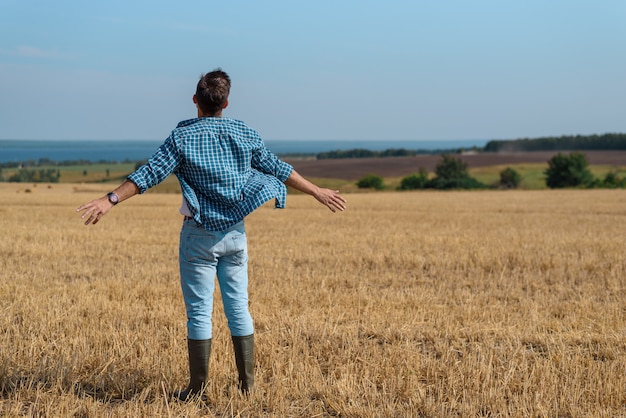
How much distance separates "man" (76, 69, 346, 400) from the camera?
181 inches

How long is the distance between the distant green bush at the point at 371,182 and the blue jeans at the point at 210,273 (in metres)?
62.9

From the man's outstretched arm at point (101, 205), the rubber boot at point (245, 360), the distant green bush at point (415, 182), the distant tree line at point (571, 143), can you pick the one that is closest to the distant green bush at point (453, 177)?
the distant green bush at point (415, 182)

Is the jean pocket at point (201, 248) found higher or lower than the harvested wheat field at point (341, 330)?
higher

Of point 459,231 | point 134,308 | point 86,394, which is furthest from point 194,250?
point 459,231

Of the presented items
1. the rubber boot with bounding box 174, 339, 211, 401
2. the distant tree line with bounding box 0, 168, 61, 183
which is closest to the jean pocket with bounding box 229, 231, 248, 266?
the rubber boot with bounding box 174, 339, 211, 401

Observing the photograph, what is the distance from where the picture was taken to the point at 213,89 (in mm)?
4551

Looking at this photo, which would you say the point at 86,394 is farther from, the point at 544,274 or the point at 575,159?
the point at 575,159

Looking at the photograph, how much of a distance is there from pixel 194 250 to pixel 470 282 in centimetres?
707

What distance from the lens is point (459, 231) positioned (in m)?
18.7

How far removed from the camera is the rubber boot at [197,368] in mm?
4820

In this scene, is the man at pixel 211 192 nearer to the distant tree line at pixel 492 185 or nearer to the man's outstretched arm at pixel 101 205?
the man's outstretched arm at pixel 101 205

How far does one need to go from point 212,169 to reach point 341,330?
301cm

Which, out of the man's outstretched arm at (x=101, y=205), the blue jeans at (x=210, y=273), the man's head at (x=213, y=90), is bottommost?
the blue jeans at (x=210, y=273)

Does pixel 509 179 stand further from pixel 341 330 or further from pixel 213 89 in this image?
pixel 213 89
